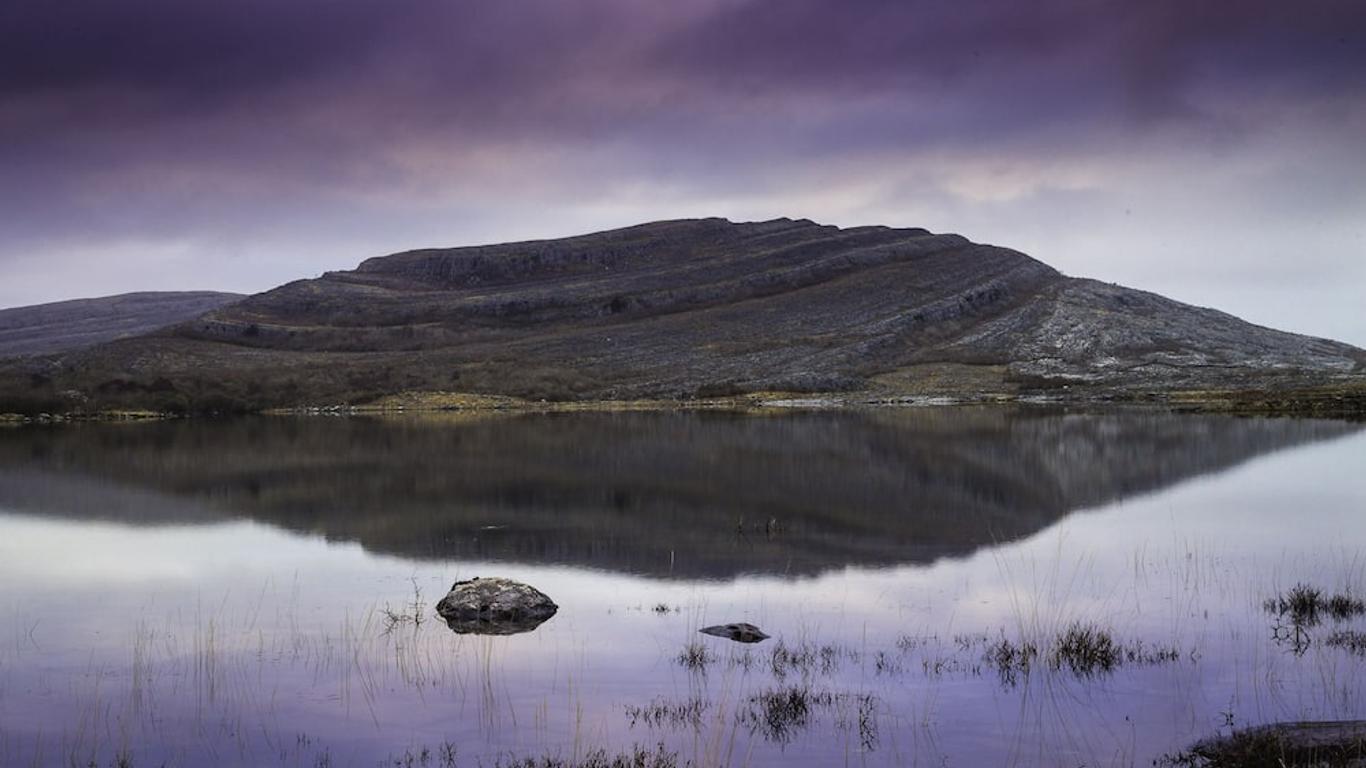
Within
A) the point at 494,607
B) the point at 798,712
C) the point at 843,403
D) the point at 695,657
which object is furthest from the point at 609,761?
the point at 843,403

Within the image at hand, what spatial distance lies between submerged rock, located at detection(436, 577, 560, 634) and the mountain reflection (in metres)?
3.91

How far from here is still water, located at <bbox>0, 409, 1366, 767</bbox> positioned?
11.9 metres

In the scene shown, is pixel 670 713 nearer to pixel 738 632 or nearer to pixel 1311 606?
pixel 738 632

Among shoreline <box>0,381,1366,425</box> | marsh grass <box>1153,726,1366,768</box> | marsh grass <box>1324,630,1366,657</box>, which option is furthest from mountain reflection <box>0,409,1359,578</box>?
shoreline <box>0,381,1366,425</box>

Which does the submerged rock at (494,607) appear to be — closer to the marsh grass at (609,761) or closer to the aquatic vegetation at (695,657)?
the aquatic vegetation at (695,657)

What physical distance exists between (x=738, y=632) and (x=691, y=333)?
4528 inches

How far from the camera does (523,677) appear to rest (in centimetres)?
1394

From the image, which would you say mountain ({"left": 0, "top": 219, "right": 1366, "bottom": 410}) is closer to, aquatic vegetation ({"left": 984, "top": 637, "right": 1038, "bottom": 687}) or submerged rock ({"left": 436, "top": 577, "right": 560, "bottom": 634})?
submerged rock ({"left": 436, "top": 577, "right": 560, "bottom": 634})

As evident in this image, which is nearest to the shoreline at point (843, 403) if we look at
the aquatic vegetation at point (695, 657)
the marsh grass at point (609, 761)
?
the aquatic vegetation at point (695, 657)

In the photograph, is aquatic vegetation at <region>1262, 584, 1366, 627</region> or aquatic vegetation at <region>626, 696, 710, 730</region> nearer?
aquatic vegetation at <region>626, 696, 710, 730</region>

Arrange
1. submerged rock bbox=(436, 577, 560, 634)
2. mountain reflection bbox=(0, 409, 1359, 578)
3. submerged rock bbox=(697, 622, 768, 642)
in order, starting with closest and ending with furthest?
submerged rock bbox=(697, 622, 768, 642) < submerged rock bbox=(436, 577, 560, 634) < mountain reflection bbox=(0, 409, 1359, 578)

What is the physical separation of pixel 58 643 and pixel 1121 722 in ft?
46.5

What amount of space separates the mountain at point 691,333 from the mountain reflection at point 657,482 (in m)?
40.0

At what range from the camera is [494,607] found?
17.3m
